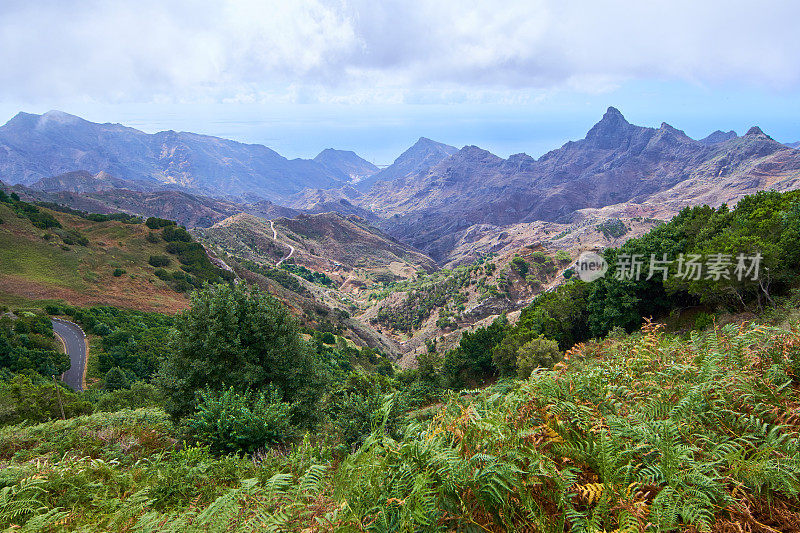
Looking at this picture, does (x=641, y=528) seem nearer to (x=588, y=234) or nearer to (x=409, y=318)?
(x=409, y=318)

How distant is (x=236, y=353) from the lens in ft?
36.2

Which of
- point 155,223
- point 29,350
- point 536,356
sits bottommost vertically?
point 29,350

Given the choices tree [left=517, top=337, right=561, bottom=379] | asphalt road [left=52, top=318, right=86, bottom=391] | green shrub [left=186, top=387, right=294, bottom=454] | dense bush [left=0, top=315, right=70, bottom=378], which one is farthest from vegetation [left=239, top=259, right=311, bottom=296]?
green shrub [left=186, top=387, right=294, bottom=454]

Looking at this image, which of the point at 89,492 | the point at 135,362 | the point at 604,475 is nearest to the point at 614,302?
the point at 604,475

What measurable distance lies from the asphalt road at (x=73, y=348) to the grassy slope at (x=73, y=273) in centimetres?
583

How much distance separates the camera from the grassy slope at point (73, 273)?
3975 cm

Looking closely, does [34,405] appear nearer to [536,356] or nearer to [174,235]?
[536,356]

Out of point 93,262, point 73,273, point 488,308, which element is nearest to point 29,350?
point 73,273

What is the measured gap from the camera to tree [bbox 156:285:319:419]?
10.6 m

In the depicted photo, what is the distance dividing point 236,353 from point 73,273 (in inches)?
1881

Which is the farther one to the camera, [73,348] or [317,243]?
[317,243]

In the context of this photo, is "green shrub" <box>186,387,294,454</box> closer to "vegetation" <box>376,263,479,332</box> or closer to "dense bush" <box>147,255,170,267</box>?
"dense bush" <box>147,255,170,267</box>

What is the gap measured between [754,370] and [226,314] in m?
11.6

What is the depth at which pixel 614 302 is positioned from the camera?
27.1 meters
